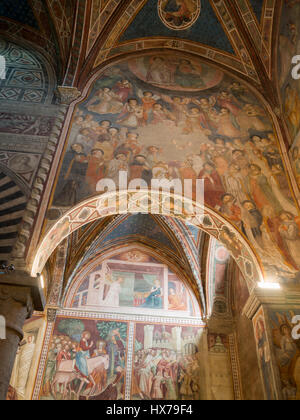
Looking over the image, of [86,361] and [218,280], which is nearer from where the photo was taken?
[86,361]

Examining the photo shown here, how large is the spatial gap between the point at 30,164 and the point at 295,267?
16.9ft

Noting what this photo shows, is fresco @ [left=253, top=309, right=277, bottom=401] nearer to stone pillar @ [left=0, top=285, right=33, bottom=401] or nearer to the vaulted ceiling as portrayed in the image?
stone pillar @ [left=0, top=285, right=33, bottom=401]

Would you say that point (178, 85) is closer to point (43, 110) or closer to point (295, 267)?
point (43, 110)

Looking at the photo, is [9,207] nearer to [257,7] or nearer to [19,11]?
[19,11]

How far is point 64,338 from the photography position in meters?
10.7

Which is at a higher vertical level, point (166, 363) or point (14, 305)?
point (166, 363)


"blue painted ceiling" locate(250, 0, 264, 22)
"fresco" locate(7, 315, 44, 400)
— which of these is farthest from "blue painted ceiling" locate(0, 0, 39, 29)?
"fresco" locate(7, 315, 44, 400)

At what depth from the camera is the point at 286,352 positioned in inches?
233

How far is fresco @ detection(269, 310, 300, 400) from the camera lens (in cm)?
562

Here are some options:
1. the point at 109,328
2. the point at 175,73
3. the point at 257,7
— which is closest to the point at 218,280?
the point at 109,328

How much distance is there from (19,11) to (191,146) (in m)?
5.71

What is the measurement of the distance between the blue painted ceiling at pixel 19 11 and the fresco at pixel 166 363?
895cm

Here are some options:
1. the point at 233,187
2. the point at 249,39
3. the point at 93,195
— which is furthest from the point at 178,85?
the point at 93,195

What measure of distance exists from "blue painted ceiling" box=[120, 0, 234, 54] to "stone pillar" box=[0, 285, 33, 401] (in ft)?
22.4
